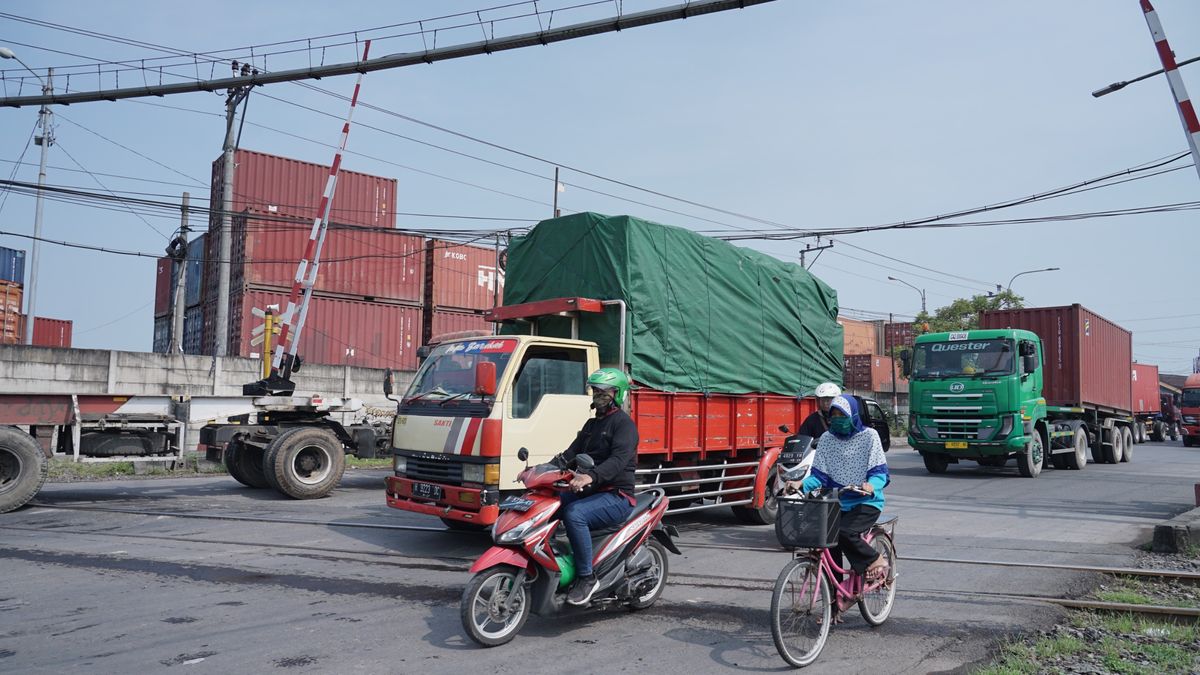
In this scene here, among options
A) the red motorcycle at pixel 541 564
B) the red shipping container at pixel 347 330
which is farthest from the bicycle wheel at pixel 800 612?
the red shipping container at pixel 347 330

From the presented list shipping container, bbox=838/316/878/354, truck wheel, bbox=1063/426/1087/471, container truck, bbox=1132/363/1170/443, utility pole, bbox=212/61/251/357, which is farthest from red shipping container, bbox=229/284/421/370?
shipping container, bbox=838/316/878/354

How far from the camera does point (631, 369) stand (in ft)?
28.5

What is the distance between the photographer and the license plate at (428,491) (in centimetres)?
783

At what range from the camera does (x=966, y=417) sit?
55.7 ft

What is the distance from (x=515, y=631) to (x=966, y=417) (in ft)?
46.9

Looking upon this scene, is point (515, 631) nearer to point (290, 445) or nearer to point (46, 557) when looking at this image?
point (46, 557)

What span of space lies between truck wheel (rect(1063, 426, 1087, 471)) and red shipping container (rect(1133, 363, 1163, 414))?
432 inches

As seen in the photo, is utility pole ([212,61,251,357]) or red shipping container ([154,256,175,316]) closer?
utility pole ([212,61,251,357])

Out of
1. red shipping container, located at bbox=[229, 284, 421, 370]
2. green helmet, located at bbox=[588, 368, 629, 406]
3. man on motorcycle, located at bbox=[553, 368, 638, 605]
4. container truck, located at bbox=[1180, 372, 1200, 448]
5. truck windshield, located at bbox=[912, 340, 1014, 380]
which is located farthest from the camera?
container truck, located at bbox=[1180, 372, 1200, 448]

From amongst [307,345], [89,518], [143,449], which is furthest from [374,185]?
[89,518]

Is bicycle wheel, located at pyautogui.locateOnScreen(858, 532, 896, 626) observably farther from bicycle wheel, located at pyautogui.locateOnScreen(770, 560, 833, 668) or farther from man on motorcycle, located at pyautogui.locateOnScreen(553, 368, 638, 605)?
man on motorcycle, located at pyautogui.locateOnScreen(553, 368, 638, 605)

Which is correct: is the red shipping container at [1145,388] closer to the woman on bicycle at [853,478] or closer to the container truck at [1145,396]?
the container truck at [1145,396]

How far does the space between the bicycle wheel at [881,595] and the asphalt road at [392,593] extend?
4.0 inches

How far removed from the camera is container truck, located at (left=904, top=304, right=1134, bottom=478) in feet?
54.5
